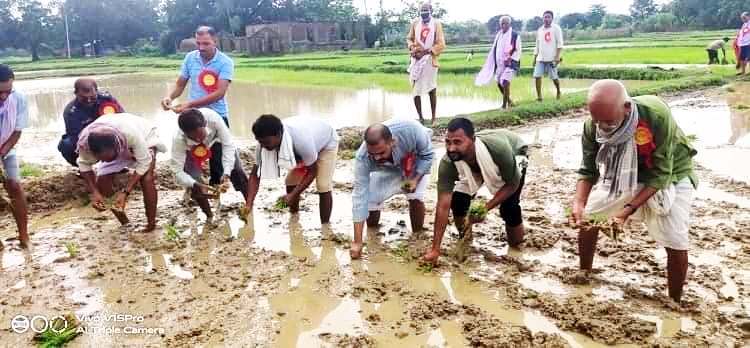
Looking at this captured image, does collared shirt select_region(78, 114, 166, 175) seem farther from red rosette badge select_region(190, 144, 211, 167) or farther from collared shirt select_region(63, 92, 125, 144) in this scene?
collared shirt select_region(63, 92, 125, 144)

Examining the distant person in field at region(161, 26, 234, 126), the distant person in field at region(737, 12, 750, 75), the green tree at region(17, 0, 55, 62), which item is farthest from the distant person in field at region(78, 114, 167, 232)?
the green tree at region(17, 0, 55, 62)

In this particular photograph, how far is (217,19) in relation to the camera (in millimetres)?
46781

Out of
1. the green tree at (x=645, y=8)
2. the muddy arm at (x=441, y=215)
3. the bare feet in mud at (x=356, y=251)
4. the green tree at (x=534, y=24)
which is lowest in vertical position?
the bare feet in mud at (x=356, y=251)

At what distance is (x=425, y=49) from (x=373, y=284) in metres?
5.09

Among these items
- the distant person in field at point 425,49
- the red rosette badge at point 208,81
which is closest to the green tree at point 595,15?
the distant person in field at point 425,49

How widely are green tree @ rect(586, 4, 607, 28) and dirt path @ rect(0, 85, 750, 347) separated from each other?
52.0 m

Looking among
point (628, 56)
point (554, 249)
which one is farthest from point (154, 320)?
point (628, 56)

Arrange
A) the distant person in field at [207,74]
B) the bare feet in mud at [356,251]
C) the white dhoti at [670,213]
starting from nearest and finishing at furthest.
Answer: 1. the white dhoti at [670,213]
2. the bare feet in mud at [356,251]
3. the distant person in field at [207,74]

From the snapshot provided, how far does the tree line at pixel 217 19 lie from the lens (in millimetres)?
41688

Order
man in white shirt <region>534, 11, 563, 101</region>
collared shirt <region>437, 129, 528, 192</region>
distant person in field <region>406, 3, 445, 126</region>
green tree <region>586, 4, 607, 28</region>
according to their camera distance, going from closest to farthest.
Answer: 1. collared shirt <region>437, 129, 528, 192</region>
2. distant person in field <region>406, 3, 445, 126</region>
3. man in white shirt <region>534, 11, 563, 101</region>
4. green tree <region>586, 4, 607, 28</region>

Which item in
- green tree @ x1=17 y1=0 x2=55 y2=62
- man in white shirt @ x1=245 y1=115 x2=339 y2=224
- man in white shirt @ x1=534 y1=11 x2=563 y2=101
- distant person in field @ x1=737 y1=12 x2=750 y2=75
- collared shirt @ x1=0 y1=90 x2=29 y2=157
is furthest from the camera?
green tree @ x1=17 y1=0 x2=55 y2=62

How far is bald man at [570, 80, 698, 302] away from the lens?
2.85m

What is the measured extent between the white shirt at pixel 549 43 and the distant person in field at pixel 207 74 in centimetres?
623

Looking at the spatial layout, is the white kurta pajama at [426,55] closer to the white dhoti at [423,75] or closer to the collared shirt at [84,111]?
the white dhoti at [423,75]
